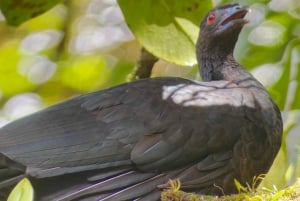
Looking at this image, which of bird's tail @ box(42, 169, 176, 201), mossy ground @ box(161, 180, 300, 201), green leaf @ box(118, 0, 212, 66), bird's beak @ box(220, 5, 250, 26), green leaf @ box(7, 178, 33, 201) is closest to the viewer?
green leaf @ box(7, 178, 33, 201)

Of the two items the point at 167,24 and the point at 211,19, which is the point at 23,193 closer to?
the point at 167,24

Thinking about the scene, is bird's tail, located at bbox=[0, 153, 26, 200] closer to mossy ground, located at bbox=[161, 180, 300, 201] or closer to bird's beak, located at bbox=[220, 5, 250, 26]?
mossy ground, located at bbox=[161, 180, 300, 201]

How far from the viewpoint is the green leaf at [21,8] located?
1909 millimetres

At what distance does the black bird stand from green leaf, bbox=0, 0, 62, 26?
0.30m

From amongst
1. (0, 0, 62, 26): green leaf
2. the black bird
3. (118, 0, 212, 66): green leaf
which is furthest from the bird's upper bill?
(0, 0, 62, 26): green leaf

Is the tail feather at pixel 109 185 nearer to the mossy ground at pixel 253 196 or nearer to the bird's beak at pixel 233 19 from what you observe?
the mossy ground at pixel 253 196

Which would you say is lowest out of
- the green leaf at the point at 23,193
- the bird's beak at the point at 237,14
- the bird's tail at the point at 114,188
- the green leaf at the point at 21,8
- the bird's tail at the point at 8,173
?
the bird's tail at the point at 114,188

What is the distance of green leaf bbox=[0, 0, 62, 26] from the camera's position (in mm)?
1909

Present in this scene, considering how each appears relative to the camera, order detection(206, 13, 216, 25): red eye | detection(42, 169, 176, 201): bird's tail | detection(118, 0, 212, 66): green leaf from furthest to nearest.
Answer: detection(206, 13, 216, 25): red eye < detection(118, 0, 212, 66): green leaf < detection(42, 169, 176, 201): bird's tail

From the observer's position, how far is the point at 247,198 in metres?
1.62

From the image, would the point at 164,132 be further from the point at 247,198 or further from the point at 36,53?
the point at 36,53

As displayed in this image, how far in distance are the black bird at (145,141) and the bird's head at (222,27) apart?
0.87 ft

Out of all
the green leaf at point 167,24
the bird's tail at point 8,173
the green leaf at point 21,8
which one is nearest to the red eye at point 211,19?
the green leaf at point 167,24

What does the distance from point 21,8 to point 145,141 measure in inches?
18.4
